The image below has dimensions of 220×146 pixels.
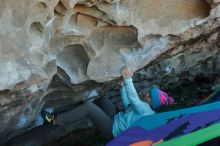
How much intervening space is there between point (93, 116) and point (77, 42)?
2.50 feet

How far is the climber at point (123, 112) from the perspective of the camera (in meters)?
3.45

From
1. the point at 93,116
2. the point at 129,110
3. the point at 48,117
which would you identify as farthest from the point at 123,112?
the point at 48,117

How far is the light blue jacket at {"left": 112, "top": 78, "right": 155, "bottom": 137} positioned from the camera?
11.2 feet

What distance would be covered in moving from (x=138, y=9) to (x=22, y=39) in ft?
2.95

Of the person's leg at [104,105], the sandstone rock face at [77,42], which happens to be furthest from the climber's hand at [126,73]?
the person's leg at [104,105]

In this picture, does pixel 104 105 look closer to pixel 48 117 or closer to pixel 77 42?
pixel 48 117

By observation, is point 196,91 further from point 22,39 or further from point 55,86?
point 22,39

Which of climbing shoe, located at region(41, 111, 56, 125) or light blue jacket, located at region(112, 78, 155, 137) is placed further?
climbing shoe, located at region(41, 111, 56, 125)

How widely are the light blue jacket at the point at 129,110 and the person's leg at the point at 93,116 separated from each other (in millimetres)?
161

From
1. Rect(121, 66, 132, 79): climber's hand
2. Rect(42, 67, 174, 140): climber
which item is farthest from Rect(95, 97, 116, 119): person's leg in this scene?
Rect(121, 66, 132, 79): climber's hand

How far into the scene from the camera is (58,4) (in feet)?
9.93

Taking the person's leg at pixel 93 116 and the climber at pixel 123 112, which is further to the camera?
the person's leg at pixel 93 116

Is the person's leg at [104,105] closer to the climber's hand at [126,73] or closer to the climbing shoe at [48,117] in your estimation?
the climbing shoe at [48,117]

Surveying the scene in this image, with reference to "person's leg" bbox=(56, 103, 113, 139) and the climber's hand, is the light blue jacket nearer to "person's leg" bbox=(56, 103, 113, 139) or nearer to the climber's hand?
the climber's hand
